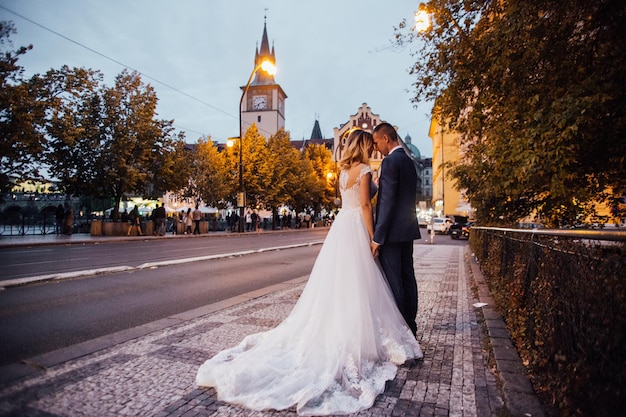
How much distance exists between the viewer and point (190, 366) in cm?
353

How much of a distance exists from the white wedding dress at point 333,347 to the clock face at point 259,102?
85.3 m

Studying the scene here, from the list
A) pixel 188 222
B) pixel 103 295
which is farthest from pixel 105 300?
pixel 188 222

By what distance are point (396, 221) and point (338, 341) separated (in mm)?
1344

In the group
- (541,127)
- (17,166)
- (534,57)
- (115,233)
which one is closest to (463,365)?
(541,127)

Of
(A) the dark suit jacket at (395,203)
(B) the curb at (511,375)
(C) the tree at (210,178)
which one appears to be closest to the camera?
(B) the curb at (511,375)

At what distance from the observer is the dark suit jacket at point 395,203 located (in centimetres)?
398

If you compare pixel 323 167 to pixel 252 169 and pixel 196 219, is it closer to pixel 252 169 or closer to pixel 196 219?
pixel 252 169

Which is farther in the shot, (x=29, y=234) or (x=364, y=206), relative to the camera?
(x=29, y=234)

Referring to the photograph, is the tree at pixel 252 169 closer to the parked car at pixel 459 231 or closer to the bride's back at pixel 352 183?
the parked car at pixel 459 231

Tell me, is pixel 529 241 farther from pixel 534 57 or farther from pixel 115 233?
pixel 115 233

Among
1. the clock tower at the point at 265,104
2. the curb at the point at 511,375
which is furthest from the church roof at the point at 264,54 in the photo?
the curb at the point at 511,375

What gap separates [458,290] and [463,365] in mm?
4406

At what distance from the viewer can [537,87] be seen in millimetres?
5727

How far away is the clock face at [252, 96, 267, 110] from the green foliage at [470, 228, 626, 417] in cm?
8632
